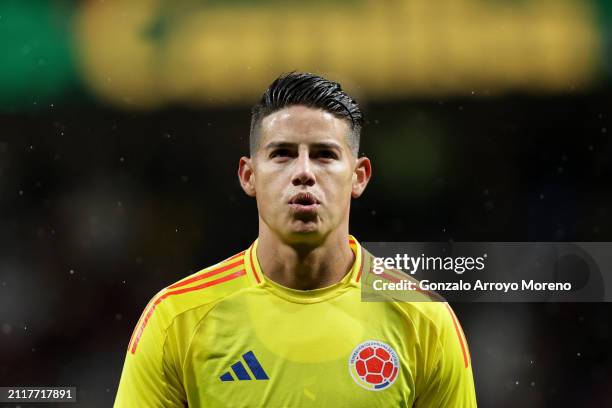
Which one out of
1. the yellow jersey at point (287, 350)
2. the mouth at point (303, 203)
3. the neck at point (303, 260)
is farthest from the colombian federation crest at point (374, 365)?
the mouth at point (303, 203)

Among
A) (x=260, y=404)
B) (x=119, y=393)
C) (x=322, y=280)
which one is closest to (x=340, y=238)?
(x=322, y=280)

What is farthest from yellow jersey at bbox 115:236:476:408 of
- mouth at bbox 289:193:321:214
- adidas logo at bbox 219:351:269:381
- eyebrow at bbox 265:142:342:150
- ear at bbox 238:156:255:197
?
eyebrow at bbox 265:142:342:150

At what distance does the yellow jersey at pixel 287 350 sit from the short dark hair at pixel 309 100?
57cm

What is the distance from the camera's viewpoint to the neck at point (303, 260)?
337 cm

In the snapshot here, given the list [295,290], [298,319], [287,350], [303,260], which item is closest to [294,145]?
[303,260]

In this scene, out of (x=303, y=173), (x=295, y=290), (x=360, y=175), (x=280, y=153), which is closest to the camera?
(x=303, y=173)

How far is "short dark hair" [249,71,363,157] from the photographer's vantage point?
3354 mm

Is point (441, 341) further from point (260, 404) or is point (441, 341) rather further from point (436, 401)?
point (260, 404)

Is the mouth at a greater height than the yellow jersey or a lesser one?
greater

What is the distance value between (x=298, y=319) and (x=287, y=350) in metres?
0.13

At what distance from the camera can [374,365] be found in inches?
131

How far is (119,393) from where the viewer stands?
11.3ft

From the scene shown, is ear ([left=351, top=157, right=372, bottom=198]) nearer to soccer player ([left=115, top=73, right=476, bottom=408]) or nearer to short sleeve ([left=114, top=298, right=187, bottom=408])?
soccer player ([left=115, top=73, right=476, bottom=408])

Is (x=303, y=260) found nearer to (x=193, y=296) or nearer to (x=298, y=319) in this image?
(x=298, y=319)
